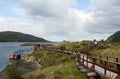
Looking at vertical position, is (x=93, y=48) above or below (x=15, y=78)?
above

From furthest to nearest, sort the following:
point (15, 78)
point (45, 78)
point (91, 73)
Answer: point (15, 78), point (45, 78), point (91, 73)

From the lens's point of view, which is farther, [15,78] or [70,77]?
[15,78]

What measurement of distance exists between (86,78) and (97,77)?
6.05 feet

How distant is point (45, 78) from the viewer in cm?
3030

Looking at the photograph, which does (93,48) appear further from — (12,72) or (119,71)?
(119,71)

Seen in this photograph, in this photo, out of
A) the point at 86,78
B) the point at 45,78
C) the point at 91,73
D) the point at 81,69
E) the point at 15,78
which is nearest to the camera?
the point at 91,73

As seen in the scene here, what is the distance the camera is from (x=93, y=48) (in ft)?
223

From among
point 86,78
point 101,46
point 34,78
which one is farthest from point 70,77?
point 101,46

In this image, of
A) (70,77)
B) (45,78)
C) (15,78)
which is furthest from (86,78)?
(15,78)

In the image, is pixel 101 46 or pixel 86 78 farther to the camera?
pixel 101 46

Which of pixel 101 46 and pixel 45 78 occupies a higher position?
pixel 101 46

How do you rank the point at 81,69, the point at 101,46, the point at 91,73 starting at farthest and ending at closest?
the point at 101,46, the point at 81,69, the point at 91,73

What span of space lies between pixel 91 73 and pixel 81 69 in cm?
502

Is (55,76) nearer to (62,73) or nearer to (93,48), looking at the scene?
(62,73)
